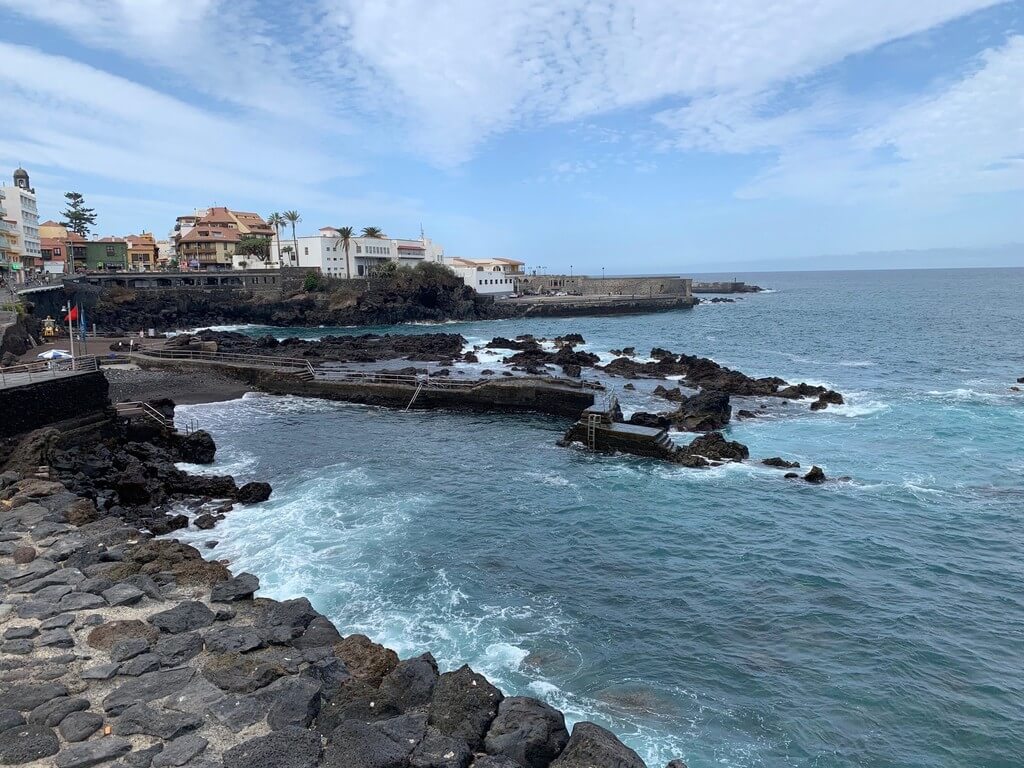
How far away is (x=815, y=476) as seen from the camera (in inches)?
939

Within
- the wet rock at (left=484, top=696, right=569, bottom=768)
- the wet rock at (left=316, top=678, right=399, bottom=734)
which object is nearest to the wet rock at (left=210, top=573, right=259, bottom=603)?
the wet rock at (left=316, top=678, right=399, bottom=734)

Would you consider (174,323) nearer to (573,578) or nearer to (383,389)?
(383,389)

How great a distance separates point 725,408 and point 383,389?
18.9 meters

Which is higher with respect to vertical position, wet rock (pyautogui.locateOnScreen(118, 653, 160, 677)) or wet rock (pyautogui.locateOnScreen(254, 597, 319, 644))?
wet rock (pyautogui.locateOnScreen(118, 653, 160, 677))

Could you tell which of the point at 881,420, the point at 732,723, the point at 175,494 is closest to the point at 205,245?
the point at 175,494

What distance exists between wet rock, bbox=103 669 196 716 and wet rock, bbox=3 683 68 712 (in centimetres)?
76

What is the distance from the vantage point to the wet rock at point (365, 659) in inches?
446

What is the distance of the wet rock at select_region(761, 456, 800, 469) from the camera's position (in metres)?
25.4

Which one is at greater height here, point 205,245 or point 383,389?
point 205,245

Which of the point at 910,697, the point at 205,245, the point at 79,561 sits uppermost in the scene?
the point at 205,245

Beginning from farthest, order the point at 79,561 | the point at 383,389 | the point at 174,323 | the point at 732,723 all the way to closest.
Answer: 1. the point at 174,323
2. the point at 383,389
3. the point at 79,561
4. the point at 732,723

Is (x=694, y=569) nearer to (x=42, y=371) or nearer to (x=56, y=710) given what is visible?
(x=56, y=710)

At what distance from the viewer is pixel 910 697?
12.1m

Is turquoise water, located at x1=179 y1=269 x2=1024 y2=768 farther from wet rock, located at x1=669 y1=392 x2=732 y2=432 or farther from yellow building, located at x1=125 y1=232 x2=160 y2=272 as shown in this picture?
yellow building, located at x1=125 y1=232 x2=160 y2=272
